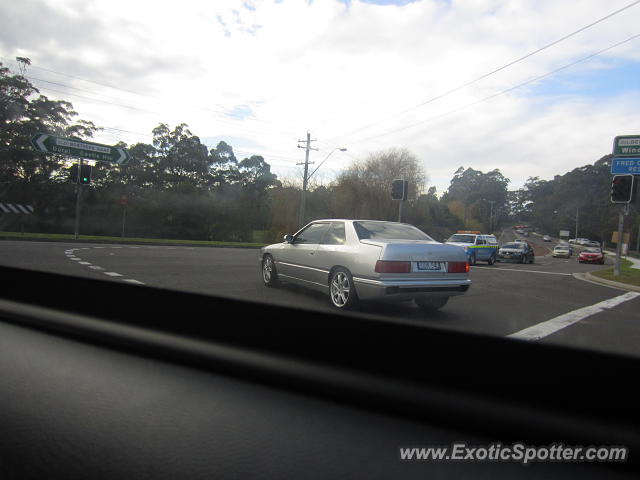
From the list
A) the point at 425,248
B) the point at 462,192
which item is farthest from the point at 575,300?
the point at 462,192

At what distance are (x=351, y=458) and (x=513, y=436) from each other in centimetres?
59

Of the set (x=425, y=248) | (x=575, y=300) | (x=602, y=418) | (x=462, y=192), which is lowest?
(x=575, y=300)

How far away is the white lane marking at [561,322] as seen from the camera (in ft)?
14.4

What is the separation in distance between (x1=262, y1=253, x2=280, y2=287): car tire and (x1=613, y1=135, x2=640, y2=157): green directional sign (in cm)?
1124

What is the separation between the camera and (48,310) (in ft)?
11.8

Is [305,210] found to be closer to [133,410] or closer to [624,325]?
[624,325]

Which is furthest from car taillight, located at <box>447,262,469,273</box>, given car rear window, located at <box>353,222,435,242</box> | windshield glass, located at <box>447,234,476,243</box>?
windshield glass, located at <box>447,234,476,243</box>

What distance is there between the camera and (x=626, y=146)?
12.3 meters

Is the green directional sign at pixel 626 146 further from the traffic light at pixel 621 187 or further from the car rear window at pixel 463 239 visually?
the car rear window at pixel 463 239

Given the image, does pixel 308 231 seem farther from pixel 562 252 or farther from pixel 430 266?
pixel 562 252

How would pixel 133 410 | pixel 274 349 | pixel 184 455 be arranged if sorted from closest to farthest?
pixel 184 455
pixel 133 410
pixel 274 349

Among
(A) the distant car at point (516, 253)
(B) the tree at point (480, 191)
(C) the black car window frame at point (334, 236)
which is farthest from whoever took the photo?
(B) the tree at point (480, 191)

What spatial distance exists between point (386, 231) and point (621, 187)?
11175 millimetres

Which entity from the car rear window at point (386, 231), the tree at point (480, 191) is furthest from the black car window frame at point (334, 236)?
the tree at point (480, 191)
